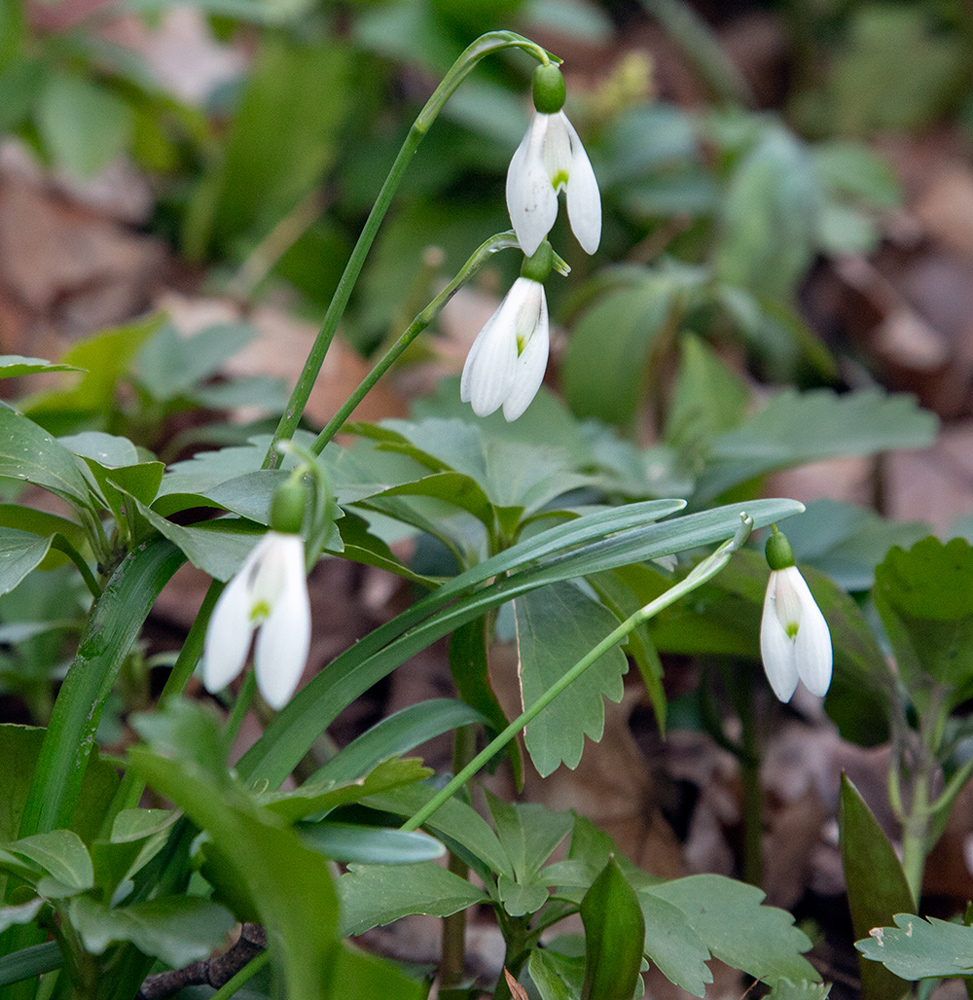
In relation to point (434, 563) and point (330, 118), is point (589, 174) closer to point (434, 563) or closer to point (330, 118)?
point (434, 563)

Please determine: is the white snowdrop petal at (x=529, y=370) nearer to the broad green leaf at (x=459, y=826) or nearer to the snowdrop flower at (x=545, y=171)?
the snowdrop flower at (x=545, y=171)

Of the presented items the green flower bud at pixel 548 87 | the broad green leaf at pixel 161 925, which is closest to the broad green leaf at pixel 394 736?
the broad green leaf at pixel 161 925

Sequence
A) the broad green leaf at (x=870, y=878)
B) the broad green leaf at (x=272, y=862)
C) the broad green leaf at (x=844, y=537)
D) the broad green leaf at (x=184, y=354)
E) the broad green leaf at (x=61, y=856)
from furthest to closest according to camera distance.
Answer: the broad green leaf at (x=184, y=354), the broad green leaf at (x=844, y=537), the broad green leaf at (x=870, y=878), the broad green leaf at (x=61, y=856), the broad green leaf at (x=272, y=862)

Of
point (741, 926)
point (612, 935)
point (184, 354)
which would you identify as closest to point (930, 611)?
point (741, 926)

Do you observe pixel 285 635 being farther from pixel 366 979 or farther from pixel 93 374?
pixel 93 374

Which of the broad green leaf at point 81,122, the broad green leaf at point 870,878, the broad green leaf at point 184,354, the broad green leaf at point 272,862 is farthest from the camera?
the broad green leaf at point 81,122

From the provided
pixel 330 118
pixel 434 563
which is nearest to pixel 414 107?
pixel 330 118
